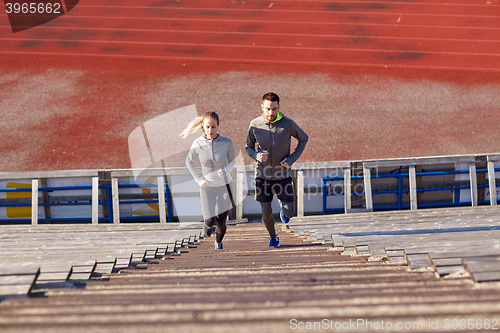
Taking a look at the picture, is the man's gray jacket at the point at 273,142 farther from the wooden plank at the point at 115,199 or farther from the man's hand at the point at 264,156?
the wooden plank at the point at 115,199

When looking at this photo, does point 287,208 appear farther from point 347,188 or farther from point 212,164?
point 347,188

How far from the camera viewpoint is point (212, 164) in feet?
20.0

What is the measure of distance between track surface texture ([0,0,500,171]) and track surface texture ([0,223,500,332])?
34.9 feet

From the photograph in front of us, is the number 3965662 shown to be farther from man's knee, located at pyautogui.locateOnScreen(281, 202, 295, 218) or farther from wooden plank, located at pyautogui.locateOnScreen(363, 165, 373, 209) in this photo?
man's knee, located at pyautogui.locateOnScreen(281, 202, 295, 218)

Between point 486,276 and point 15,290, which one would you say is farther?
point 15,290

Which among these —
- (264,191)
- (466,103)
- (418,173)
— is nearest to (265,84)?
(466,103)

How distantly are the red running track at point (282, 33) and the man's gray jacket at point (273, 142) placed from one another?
1372cm

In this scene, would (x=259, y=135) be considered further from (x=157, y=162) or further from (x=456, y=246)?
(x=157, y=162)

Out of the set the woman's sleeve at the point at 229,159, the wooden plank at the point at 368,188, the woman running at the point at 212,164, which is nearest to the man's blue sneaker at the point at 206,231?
the woman running at the point at 212,164

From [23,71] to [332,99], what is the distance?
13114mm

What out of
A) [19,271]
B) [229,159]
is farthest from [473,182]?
[19,271]

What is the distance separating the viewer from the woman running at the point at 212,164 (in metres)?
6.02

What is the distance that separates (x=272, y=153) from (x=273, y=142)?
16 cm

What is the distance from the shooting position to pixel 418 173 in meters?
Result: 10.4
